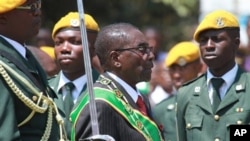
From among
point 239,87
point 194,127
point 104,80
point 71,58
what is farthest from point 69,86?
point 104,80

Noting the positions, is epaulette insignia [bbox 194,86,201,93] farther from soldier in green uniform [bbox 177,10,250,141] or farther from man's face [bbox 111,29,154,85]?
man's face [bbox 111,29,154,85]

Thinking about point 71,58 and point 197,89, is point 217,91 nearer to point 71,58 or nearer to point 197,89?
point 197,89

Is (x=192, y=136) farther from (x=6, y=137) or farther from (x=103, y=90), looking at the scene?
(x=6, y=137)

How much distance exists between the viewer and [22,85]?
24.4ft

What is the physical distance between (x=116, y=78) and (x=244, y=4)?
977 centimetres

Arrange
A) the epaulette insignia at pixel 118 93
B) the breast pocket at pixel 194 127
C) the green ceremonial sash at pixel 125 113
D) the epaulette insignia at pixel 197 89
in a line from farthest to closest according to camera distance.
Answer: the epaulette insignia at pixel 197 89 < the breast pocket at pixel 194 127 < the epaulette insignia at pixel 118 93 < the green ceremonial sash at pixel 125 113

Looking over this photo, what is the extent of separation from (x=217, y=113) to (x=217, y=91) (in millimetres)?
218

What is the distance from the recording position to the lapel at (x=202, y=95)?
9.84m

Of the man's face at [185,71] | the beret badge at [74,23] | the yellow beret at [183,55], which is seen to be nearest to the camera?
the beret badge at [74,23]

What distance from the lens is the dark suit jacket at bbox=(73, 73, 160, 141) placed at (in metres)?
8.17

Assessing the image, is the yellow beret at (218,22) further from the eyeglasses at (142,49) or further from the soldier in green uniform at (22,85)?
the soldier in green uniform at (22,85)

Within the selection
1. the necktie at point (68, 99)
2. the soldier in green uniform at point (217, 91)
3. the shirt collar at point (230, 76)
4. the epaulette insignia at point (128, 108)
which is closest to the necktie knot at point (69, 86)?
the necktie at point (68, 99)

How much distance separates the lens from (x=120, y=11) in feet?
69.0

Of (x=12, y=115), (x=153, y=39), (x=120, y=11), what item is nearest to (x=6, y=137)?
(x=12, y=115)
